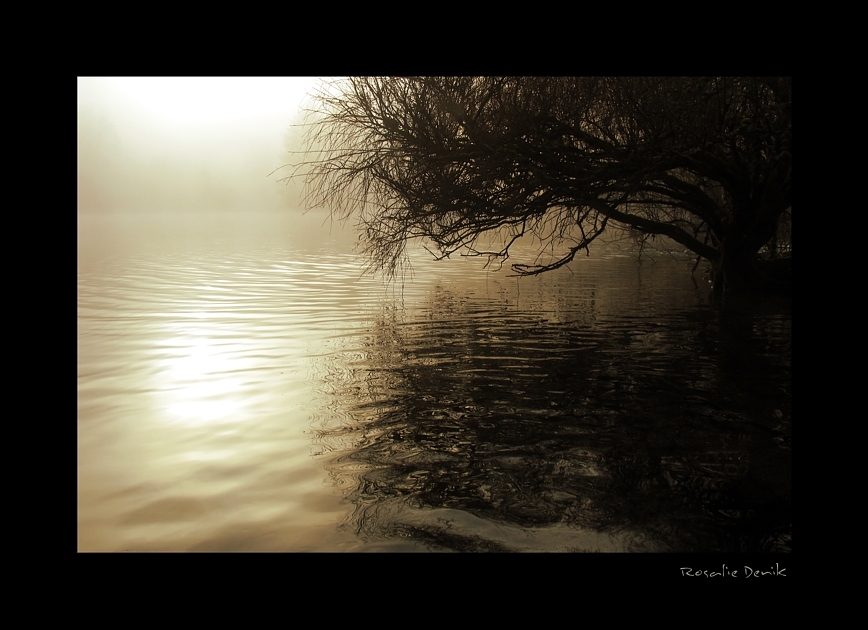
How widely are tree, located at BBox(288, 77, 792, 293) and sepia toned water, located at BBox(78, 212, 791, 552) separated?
1.72m

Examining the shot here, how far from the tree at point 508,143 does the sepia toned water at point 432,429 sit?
67.7 inches

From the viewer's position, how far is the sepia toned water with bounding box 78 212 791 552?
3672mm

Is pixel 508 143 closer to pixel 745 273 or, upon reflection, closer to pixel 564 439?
pixel 564 439

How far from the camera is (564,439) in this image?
4957 mm

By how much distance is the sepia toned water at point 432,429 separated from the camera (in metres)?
3.67

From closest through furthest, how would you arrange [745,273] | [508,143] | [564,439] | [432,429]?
[564,439] < [432,429] < [508,143] < [745,273]

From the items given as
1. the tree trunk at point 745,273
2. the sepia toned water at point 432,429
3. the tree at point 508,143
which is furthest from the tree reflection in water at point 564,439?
the tree trunk at point 745,273

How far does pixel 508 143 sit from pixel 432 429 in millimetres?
5603

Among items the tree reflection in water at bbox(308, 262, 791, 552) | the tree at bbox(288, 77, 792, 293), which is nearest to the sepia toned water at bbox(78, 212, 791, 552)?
the tree reflection in water at bbox(308, 262, 791, 552)
